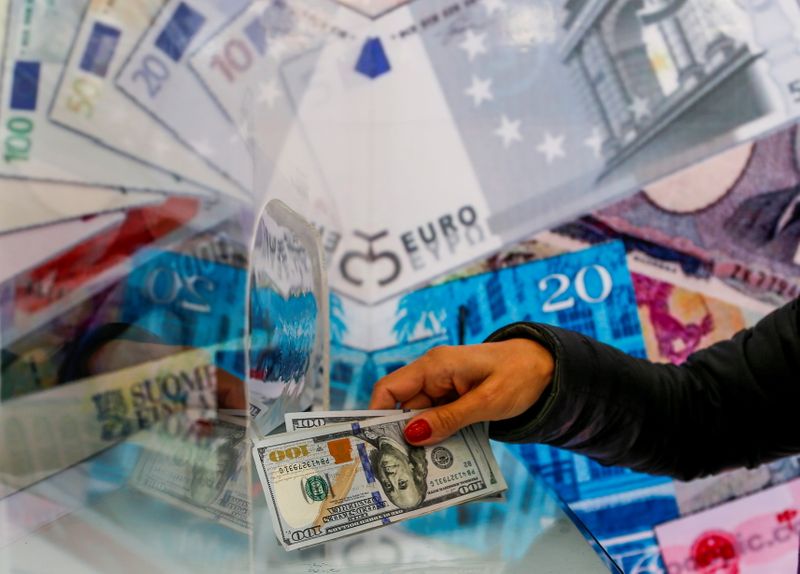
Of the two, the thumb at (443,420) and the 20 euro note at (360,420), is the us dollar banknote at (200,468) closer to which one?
the 20 euro note at (360,420)

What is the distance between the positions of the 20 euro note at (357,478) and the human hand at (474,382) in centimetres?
4

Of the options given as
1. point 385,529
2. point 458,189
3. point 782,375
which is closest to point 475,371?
point 385,529

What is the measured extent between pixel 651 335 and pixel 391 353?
1.98ft

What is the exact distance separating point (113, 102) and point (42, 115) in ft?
0.53

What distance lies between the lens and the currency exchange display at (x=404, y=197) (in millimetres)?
1568

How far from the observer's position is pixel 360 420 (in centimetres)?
108

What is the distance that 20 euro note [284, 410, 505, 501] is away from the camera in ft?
3.45

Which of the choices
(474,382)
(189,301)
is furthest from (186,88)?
(474,382)

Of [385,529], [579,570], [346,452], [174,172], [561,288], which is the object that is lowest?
[579,570]

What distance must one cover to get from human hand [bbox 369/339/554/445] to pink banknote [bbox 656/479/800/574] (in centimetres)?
78

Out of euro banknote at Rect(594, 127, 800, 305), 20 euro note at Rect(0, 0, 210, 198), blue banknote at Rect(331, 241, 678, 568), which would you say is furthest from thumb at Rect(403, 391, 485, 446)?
20 euro note at Rect(0, 0, 210, 198)

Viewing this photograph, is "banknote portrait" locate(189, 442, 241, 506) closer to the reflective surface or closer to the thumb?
the reflective surface

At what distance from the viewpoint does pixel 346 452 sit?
1.06 m

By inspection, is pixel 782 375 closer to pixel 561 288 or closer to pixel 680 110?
pixel 561 288
